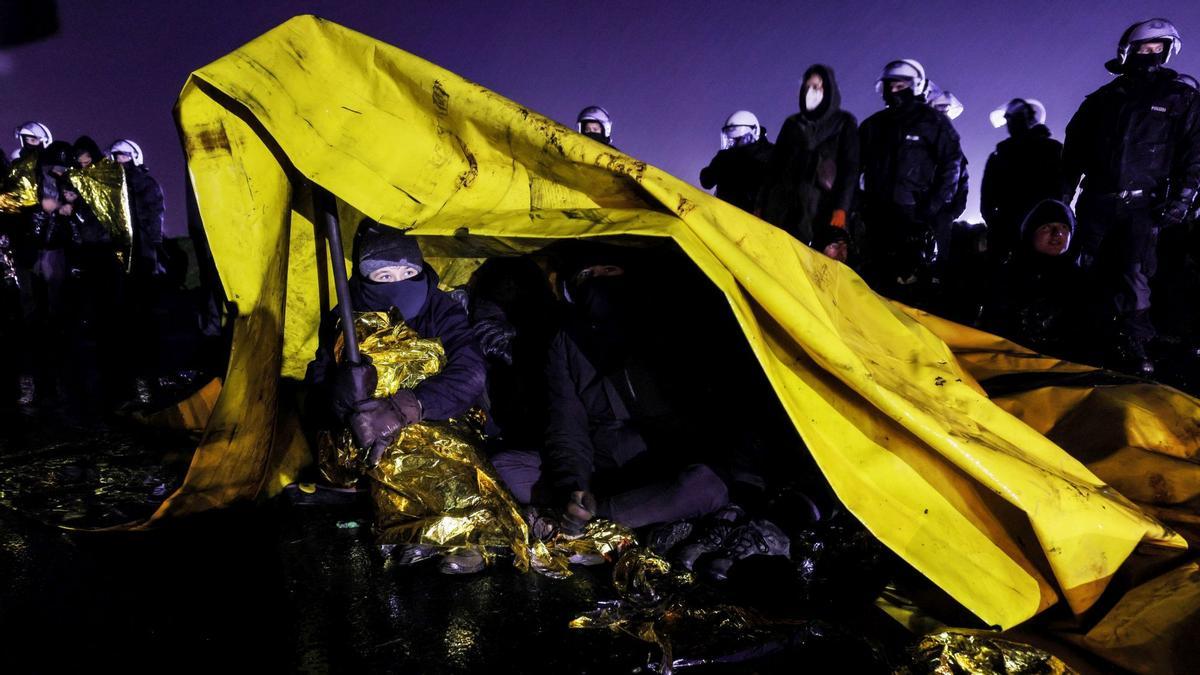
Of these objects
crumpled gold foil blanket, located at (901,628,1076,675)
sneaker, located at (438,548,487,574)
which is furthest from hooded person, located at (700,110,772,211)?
crumpled gold foil blanket, located at (901,628,1076,675)

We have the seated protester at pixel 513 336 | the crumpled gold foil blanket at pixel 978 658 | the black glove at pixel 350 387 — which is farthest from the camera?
the seated protester at pixel 513 336

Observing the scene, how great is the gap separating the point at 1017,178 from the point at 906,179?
215cm

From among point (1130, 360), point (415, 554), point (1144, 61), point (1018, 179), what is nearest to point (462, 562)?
point (415, 554)

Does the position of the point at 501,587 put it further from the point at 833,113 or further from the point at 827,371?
the point at 833,113

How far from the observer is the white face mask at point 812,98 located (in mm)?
5445

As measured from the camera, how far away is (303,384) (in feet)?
10.8

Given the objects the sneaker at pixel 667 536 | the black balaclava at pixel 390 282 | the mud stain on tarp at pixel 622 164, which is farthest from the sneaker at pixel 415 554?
the mud stain on tarp at pixel 622 164

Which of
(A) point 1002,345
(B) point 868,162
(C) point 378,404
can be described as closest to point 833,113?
(B) point 868,162

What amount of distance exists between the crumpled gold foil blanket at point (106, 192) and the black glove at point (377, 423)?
685cm

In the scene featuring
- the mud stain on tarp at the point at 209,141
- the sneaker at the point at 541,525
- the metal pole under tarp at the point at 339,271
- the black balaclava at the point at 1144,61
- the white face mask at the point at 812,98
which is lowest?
the sneaker at the point at 541,525

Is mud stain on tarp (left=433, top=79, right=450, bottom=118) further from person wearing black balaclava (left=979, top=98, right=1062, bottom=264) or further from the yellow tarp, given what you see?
person wearing black balaclava (left=979, top=98, right=1062, bottom=264)

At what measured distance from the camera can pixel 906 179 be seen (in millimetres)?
5473

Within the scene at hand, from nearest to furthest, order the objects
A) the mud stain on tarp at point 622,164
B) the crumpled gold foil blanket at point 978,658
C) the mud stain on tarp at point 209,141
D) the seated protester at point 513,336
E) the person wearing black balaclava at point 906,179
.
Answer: the crumpled gold foil blanket at point 978,658 < the mud stain on tarp at point 622,164 < the mud stain on tarp at point 209,141 < the seated protester at point 513,336 < the person wearing black balaclava at point 906,179

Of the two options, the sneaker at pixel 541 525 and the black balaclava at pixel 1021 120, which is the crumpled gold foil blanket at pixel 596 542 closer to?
the sneaker at pixel 541 525
